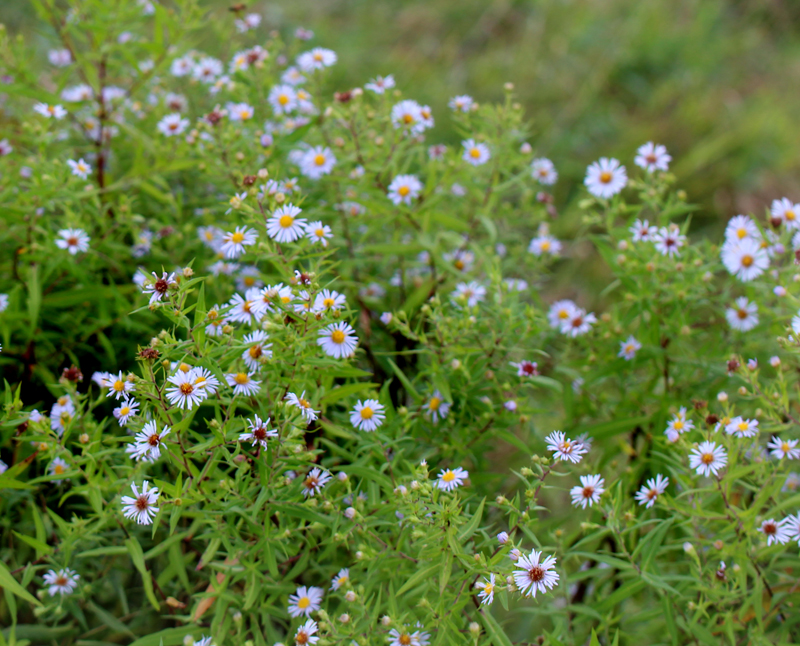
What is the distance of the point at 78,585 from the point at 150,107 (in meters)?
1.14

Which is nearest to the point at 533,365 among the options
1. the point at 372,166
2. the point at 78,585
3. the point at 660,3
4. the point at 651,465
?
the point at 651,465

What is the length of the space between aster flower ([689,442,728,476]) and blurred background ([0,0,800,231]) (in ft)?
7.58

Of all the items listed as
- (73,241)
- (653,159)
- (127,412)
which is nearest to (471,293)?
(653,159)

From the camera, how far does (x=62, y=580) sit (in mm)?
1180

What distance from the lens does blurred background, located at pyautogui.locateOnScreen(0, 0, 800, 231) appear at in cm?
331

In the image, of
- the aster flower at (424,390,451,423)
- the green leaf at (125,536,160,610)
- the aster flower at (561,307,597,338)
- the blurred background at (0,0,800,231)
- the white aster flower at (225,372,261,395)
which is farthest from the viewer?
the blurred background at (0,0,800,231)

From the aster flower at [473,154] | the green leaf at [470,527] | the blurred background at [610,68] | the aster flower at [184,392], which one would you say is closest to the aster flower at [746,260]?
the aster flower at [473,154]

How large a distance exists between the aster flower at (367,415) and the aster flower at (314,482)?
99 mm

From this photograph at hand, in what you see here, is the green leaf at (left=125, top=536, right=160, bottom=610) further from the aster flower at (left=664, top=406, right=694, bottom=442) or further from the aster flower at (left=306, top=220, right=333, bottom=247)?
the aster flower at (left=664, top=406, right=694, bottom=442)

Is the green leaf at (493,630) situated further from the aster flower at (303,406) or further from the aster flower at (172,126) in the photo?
the aster flower at (172,126)

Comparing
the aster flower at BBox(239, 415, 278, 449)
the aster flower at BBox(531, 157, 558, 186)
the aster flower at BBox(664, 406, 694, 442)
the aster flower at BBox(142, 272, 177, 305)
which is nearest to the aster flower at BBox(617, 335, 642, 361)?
the aster flower at BBox(664, 406, 694, 442)

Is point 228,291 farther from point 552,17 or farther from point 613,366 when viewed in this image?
point 552,17

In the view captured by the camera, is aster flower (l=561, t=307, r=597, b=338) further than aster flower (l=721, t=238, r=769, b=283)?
Yes

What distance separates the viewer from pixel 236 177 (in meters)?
1.36
